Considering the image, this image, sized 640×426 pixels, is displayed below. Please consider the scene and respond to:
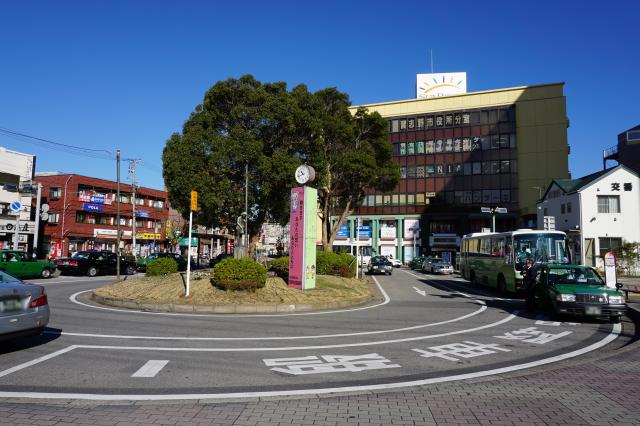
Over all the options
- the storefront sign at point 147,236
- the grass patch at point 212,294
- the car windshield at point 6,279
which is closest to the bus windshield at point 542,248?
the grass patch at point 212,294

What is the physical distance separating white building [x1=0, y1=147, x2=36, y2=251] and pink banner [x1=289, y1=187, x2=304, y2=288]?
33386 millimetres

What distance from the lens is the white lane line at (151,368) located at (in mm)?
6605

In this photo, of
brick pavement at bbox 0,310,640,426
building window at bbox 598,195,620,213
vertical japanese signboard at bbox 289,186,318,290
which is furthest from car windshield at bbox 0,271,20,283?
building window at bbox 598,195,620,213

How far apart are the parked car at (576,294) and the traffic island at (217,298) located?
641 centimetres

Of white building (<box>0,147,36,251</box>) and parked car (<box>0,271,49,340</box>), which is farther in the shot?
white building (<box>0,147,36,251</box>)

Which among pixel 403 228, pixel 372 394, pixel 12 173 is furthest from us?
pixel 403 228

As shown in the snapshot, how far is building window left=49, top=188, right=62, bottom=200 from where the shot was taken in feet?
172

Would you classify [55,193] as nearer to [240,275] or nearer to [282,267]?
[282,267]

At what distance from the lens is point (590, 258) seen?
39500mm

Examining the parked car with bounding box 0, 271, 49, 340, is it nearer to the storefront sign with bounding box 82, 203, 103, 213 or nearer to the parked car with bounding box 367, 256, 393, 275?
the parked car with bounding box 367, 256, 393, 275

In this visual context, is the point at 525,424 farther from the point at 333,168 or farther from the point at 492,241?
the point at 333,168

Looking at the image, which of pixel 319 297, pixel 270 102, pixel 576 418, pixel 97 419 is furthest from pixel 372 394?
pixel 270 102

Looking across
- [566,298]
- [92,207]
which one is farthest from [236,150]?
[92,207]

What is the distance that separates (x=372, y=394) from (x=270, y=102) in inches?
837
